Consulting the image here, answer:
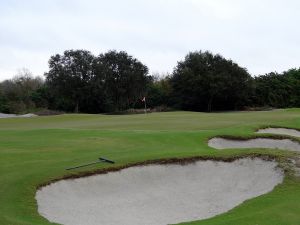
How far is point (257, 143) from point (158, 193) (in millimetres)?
11566

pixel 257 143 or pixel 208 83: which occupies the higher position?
pixel 208 83

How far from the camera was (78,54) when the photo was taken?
79.0m

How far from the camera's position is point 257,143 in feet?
79.8

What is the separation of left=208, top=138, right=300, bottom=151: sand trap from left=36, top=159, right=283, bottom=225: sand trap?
787cm

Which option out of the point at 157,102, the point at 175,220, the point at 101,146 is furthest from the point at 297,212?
the point at 157,102

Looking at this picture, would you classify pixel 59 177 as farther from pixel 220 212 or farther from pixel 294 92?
pixel 294 92

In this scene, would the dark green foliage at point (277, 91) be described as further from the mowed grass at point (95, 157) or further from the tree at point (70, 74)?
the mowed grass at point (95, 157)

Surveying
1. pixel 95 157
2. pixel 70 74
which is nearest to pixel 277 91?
pixel 70 74

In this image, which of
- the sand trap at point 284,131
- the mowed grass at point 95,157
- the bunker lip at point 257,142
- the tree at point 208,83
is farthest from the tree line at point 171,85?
the bunker lip at point 257,142

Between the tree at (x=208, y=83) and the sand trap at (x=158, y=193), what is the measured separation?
5893 centimetres

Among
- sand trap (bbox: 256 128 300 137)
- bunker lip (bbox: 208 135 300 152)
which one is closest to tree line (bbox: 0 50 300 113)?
sand trap (bbox: 256 128 300 137)

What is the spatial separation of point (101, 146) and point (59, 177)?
6970 millimetres

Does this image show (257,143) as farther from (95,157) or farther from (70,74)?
(70,74)

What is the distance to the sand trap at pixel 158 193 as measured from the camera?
1184cm
